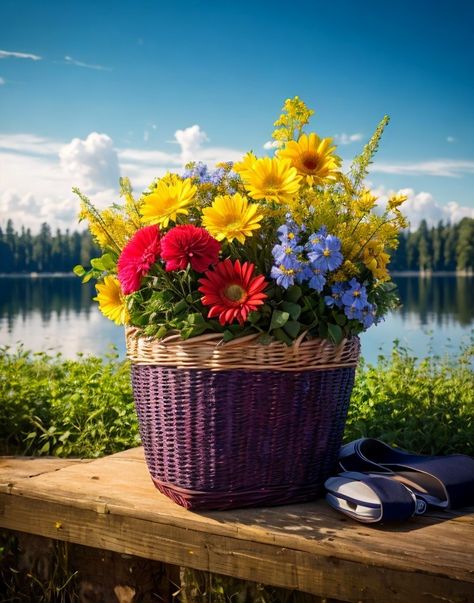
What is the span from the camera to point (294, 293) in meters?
2.21

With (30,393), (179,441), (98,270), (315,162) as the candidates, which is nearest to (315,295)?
(315,162)

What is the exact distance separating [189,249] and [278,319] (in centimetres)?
35

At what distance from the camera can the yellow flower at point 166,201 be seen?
2.25 m

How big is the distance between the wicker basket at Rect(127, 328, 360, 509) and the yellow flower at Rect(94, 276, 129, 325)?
0.34 ft

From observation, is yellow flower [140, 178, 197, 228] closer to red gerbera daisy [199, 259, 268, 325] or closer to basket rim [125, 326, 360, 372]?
red gerbera daisy [199, 259, 268, 325]

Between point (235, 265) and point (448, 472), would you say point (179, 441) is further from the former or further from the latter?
point (448, 472)

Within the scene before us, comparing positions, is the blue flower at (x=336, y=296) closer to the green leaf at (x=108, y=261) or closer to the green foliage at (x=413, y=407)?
the green leaf at (x=108, y=261)

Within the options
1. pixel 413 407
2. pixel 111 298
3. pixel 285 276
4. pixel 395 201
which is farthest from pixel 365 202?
pixel 413 407

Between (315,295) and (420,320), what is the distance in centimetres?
1873

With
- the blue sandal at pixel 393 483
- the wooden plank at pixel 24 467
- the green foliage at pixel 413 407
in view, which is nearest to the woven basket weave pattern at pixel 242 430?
the blue sandal at pixel 393 483

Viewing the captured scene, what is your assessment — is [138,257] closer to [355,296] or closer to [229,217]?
[229,217]

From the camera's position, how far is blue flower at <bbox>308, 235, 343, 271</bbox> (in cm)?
216

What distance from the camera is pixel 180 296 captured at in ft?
7.47

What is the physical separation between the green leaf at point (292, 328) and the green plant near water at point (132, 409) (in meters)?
1.37
